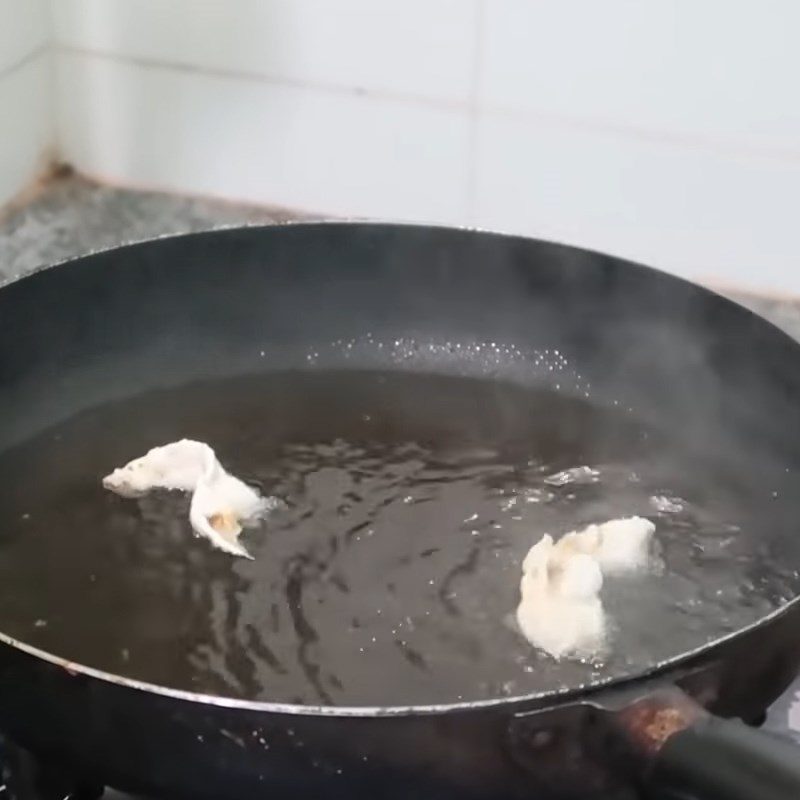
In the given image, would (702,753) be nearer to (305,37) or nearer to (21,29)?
(305,37)

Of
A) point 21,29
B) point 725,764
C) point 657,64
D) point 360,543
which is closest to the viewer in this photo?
point 725,764

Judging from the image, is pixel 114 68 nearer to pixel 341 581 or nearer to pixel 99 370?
pixel 99 370

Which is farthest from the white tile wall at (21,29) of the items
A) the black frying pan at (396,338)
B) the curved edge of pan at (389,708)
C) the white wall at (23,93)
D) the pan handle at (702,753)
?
the pan handle at (702,753)

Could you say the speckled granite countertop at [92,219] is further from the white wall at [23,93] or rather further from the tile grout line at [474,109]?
the tile grout line at [474,109]

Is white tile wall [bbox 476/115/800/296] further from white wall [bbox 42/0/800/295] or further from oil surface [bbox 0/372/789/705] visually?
oil surface [bbox 0/372/789/705]

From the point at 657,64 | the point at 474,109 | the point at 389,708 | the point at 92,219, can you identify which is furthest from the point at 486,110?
the point at 389,708

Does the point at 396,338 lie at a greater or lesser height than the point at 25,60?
lesser

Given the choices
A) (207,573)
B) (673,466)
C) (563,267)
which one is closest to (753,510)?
(673,466)
